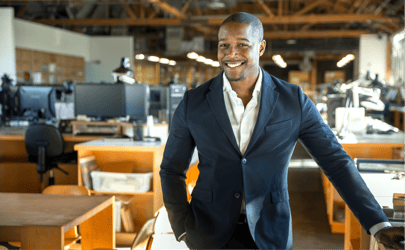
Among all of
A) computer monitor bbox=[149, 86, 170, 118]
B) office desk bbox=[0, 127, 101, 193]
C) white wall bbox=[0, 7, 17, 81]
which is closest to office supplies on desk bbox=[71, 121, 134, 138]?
office desk bbox=[0, 127, 101, 193]

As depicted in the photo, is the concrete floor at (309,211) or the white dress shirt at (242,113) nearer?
the white dress shirt at (242,113)

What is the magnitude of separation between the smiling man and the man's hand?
94 millimetres

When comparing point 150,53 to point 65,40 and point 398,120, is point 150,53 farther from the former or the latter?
point 398,120

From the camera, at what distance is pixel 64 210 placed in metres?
2.02

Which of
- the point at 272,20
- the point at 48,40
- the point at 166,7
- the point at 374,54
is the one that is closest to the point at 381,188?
the point at 166,7

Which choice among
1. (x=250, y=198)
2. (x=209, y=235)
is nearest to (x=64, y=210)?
(x=209, y=235)

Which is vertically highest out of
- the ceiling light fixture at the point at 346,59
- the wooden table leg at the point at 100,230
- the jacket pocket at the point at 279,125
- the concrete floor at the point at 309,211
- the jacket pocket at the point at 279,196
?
the ceiling light fixture at the point at 346,59

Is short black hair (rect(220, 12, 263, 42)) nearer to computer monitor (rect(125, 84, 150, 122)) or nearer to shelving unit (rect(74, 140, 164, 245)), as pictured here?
shelving unit (rect(74, 140, 164, 245))

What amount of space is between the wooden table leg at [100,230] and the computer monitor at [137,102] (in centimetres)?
248

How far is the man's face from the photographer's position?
1.39 meters

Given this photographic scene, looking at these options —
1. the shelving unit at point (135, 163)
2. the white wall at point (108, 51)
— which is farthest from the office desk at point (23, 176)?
the white wall at point (108, 51)

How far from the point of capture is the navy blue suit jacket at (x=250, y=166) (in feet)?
4.57

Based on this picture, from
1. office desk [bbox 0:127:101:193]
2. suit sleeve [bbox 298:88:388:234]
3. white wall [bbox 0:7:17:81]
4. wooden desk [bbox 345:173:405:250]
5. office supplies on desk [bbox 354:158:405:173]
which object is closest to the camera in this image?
suit sleeve [bbox 298:88:388:234]

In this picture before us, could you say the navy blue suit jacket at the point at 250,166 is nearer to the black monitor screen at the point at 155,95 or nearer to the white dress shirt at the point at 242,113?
the white dress shirt at the point at 242,113
